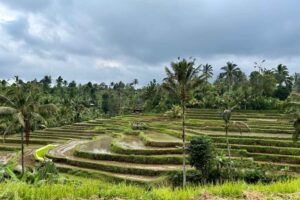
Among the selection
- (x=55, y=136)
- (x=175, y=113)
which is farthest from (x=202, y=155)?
(x=175, y=113)

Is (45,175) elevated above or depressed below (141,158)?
above

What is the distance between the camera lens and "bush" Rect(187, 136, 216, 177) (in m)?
17.7

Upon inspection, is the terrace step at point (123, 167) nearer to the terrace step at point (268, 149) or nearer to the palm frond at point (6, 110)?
the terrace step at point (268, 149)

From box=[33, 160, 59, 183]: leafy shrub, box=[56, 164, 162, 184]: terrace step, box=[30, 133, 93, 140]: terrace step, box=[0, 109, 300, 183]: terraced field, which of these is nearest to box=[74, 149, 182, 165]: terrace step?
box=[0, 109, 300, 183]: terraced field

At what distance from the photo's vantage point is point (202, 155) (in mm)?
17781

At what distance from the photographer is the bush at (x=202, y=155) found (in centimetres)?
1773

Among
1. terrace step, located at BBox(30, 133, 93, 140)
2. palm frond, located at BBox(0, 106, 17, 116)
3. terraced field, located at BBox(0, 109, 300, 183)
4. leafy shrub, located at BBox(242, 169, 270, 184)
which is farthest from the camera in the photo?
terrace step, located at BBox(30, 133, 93, 140)

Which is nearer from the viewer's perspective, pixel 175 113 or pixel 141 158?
pixel 141 158

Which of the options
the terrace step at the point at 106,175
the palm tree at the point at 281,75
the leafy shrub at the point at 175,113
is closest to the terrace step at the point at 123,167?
the terrace step at the point at 106,175

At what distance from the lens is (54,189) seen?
15.7 feet

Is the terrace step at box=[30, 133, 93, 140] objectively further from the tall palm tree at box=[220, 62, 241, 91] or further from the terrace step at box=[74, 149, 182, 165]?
the tall palm tree at box=[220, 62, 241, 91]

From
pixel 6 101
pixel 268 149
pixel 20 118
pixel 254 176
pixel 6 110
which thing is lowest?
pixel 254 176

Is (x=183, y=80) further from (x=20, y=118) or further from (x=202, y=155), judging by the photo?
(x=20, y=118)

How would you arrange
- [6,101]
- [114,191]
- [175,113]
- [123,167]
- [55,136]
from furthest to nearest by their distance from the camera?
[175,113] → [55,136] → [123,167] → [6,101] → [114,191]
